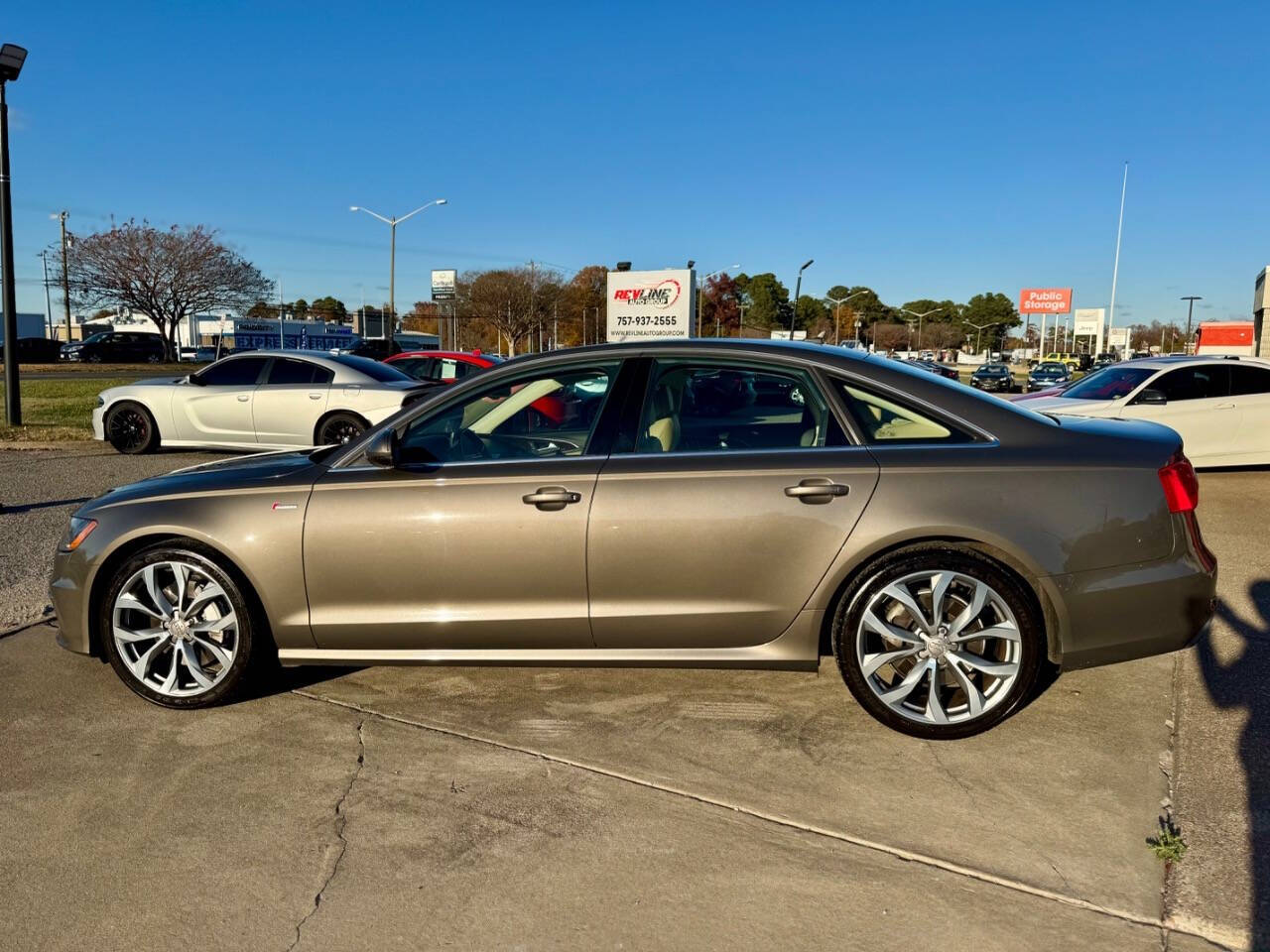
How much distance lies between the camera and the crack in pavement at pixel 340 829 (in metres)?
2.70

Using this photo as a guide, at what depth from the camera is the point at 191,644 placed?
4.13 m

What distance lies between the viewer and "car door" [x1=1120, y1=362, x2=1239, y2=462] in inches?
426

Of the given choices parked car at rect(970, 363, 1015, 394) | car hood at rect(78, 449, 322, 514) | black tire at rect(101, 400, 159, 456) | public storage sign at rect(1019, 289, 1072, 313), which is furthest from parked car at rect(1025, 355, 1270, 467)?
public storage sign at rect(1019, 289, 1072, 313)

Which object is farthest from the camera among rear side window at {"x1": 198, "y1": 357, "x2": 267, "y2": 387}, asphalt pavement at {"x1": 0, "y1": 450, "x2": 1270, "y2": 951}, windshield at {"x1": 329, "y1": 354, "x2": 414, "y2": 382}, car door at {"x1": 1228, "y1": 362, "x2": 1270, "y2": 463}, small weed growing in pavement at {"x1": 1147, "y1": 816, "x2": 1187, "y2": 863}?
rear side window at {"x1": 198, "y1": 357, "x2": 267, "y2": 387}

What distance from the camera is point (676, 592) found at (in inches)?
149

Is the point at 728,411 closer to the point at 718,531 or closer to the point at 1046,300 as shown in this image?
the point at 718,531

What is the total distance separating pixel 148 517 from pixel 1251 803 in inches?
173

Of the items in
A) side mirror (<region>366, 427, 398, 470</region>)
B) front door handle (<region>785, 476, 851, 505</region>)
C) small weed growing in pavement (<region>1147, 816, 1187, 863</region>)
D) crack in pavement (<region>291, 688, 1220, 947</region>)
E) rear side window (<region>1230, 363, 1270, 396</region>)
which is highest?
rear side window (<region>1230, 363, 1270, 396</region>)

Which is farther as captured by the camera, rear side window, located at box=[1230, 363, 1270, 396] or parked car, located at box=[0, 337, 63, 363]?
parked car, located at box=[0, 337, 63, 363]

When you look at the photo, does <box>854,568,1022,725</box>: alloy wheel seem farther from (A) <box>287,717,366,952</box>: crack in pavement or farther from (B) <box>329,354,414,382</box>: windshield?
(B) <box>329,354,414,382</box>: windshield

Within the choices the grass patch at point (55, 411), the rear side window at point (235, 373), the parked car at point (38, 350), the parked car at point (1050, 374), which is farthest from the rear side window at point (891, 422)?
the parked car at point (38, 350)

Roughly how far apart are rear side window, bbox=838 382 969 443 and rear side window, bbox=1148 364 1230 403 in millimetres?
8706

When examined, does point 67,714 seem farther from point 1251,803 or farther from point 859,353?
point 1251,803

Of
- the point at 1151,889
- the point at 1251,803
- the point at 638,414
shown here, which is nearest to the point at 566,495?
the point at 638,414
